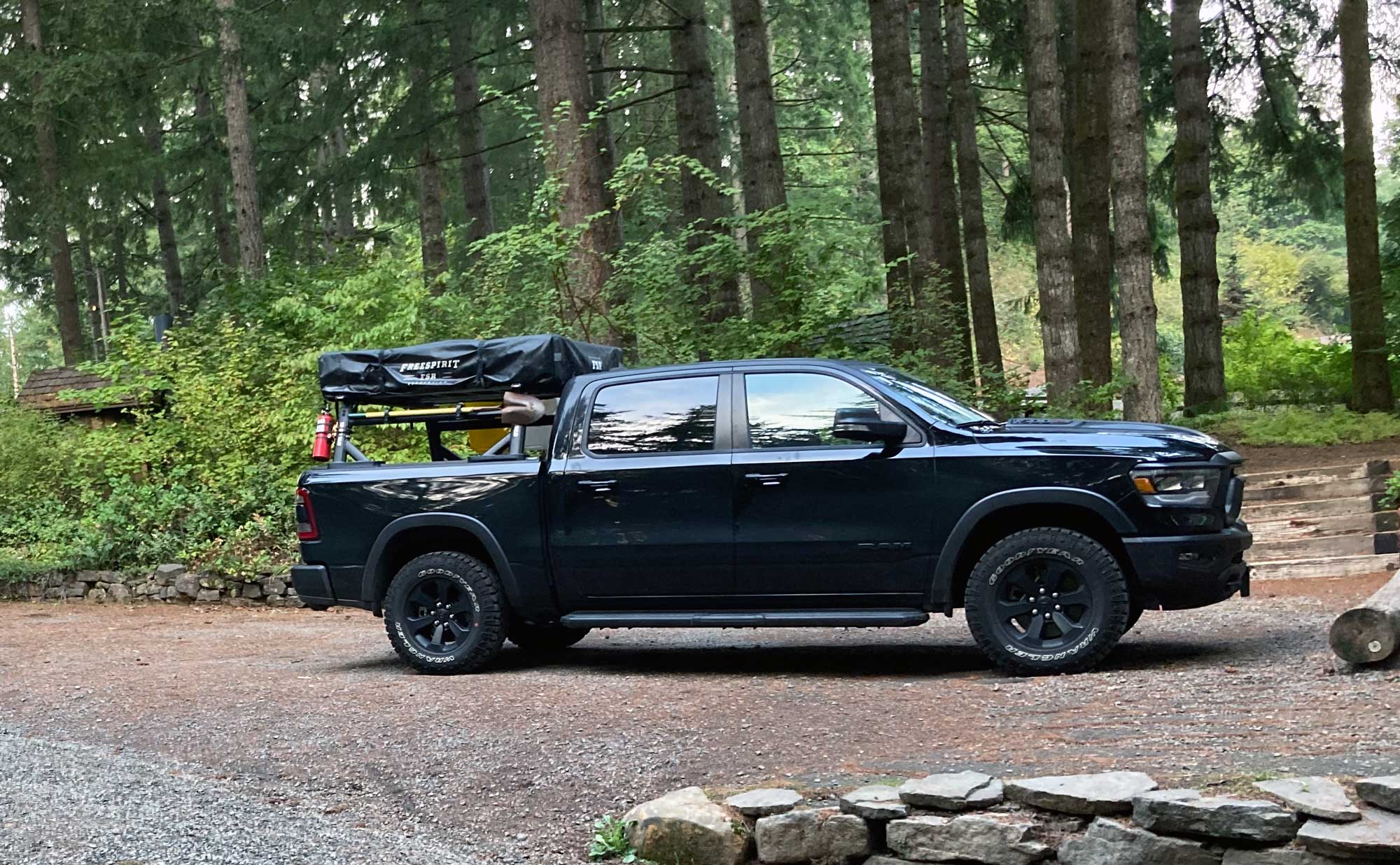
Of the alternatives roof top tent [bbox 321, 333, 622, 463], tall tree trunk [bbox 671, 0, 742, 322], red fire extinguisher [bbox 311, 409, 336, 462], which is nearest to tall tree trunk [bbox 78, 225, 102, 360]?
tall tree trunk [bbox 671, 0, 742, 322]

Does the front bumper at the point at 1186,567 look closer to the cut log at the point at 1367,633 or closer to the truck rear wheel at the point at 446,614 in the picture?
the cut log at the point at 1367,633

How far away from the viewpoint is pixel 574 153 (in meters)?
15.9

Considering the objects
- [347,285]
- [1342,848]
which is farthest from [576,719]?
[347,285]

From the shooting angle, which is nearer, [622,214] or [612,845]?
[612,845]

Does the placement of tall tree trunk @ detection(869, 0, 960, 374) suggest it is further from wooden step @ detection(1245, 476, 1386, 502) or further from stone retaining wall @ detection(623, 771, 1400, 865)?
stone retaining wall @ detection(623, 771, 1400, 865)

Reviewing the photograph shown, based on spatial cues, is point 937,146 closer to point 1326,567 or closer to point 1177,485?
point 1326,567

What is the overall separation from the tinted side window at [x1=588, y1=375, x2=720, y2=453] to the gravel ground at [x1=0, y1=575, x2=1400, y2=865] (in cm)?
154

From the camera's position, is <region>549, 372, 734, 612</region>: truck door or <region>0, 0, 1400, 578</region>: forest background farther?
<region>0, 0, 1400, 578</region>: forest background

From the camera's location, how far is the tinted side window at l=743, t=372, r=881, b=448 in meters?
8.48

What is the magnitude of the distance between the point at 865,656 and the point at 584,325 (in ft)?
23.4

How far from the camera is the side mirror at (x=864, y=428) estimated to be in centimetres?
793

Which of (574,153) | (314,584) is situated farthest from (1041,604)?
(574,153)

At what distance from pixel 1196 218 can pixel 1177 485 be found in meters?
13.4

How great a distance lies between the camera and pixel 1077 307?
2022 cm
